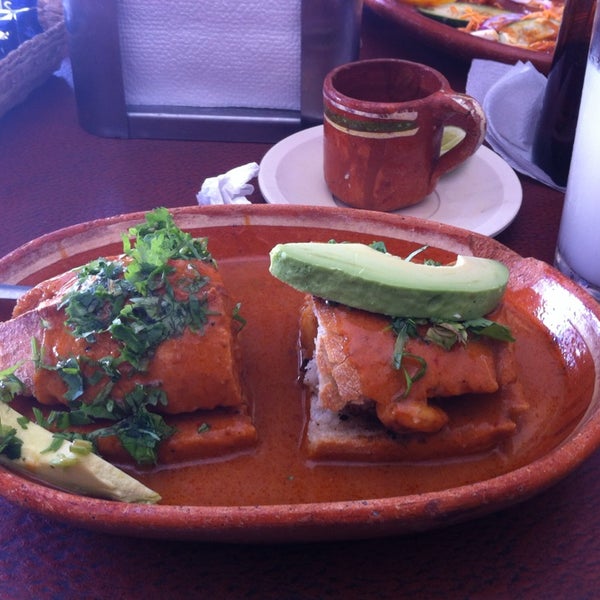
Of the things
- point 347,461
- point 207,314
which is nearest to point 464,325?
point 347,461

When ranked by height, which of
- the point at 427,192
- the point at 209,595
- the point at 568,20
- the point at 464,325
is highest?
the point at 568,20

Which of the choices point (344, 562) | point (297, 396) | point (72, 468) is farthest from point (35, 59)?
point (344, 562)

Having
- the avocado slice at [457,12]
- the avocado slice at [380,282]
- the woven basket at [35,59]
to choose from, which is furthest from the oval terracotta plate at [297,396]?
the avocado slice at [457,12]

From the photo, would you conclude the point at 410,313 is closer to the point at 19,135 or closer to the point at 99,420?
the point at 99,420

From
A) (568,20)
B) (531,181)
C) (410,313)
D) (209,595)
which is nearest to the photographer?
(209,595)

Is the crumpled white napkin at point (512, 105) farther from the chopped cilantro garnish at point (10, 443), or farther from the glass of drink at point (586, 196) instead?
the chopped cilantro garnish at point (10, 443)

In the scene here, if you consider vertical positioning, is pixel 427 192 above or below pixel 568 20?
below

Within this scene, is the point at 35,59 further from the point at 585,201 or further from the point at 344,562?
the point at 344,562

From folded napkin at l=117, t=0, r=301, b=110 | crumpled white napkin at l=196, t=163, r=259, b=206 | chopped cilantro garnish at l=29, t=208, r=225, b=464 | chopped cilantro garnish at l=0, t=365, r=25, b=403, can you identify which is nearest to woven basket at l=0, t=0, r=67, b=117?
folded napkin at l=117, t=0, r=301, b=110
